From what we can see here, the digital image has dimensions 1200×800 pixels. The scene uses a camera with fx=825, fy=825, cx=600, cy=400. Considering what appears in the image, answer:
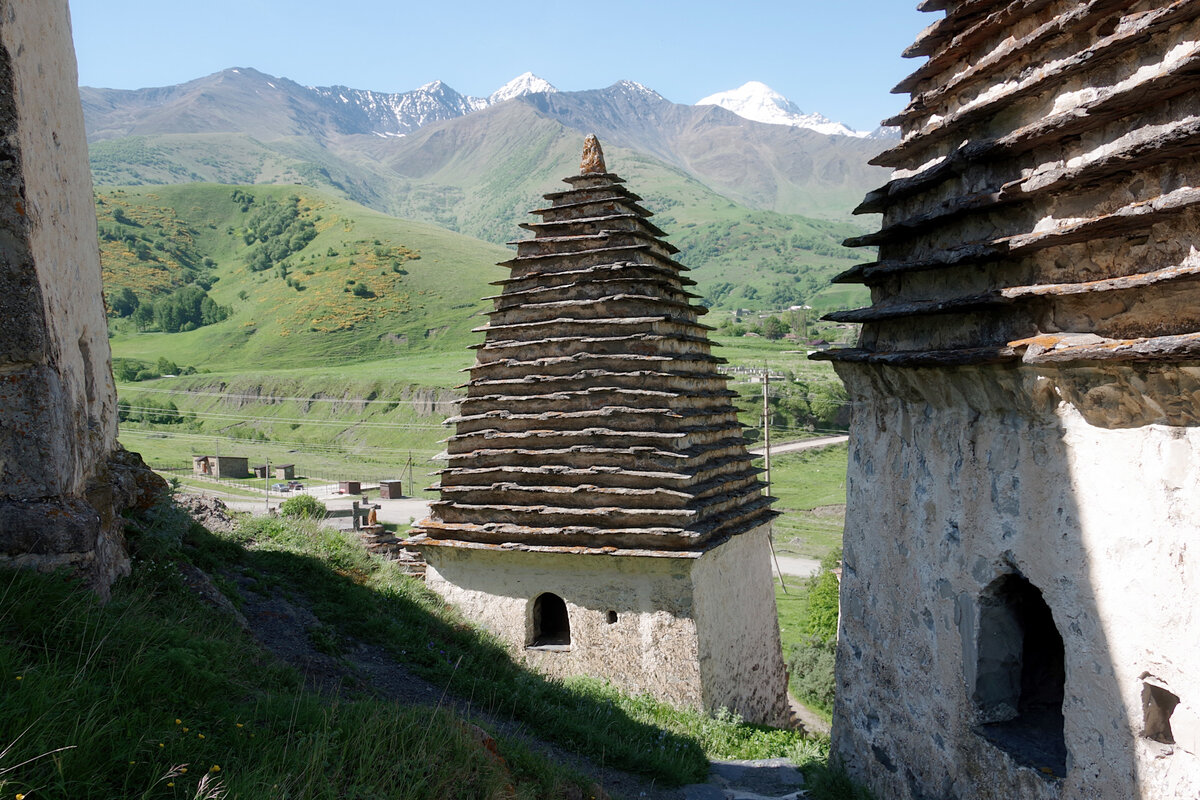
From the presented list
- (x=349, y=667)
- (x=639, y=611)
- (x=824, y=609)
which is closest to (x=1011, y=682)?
(x=639, y=611)

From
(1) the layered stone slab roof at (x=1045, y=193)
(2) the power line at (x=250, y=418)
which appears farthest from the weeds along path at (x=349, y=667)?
(2) the power line at (x=250, y=418)

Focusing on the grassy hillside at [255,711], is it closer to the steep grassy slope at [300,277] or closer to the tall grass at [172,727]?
the tall grass at [172,727]

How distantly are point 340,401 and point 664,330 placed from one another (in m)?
57.8

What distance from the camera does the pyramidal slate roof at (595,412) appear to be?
39.2 ft

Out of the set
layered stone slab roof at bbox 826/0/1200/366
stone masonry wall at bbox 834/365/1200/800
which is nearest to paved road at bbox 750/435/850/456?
stone masonry wall at bbox 834/365/1200/800

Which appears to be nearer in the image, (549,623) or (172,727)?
(172,727)

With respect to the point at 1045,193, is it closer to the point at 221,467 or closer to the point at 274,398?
the point at 221,467

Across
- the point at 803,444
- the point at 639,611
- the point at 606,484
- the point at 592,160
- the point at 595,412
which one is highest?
the point at 592,160

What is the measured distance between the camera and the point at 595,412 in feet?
40.6

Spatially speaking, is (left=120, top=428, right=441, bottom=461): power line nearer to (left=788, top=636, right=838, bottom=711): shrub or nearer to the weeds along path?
(left=788, top=636, right=838, bottom=711): shrub

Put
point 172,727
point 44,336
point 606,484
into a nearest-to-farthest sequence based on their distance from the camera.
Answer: point 172,727
point 44,336
point 606,484

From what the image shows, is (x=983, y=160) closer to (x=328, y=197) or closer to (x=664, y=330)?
(x=664, y=330)

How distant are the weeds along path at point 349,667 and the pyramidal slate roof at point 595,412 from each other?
9.00ft

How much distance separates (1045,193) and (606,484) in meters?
7.74
